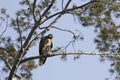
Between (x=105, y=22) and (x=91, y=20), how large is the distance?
43 centimetres

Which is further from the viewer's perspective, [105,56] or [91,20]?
[91,20]

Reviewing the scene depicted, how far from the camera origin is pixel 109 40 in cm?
1177

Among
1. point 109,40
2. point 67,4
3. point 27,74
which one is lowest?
point 27,74

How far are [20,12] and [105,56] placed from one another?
2.38m

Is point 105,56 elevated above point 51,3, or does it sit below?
below

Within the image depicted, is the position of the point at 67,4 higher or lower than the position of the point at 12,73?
higher

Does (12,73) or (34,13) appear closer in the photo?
(12,73)

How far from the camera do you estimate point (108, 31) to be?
1181 centimetres

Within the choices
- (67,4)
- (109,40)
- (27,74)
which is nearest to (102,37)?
(109,40)

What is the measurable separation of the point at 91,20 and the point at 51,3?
1.11 m

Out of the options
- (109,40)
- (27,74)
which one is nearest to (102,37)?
(109,40)

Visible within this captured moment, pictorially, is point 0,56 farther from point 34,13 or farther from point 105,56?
point 105,56

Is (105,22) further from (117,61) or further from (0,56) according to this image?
(0,56)

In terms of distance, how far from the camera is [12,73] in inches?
429
